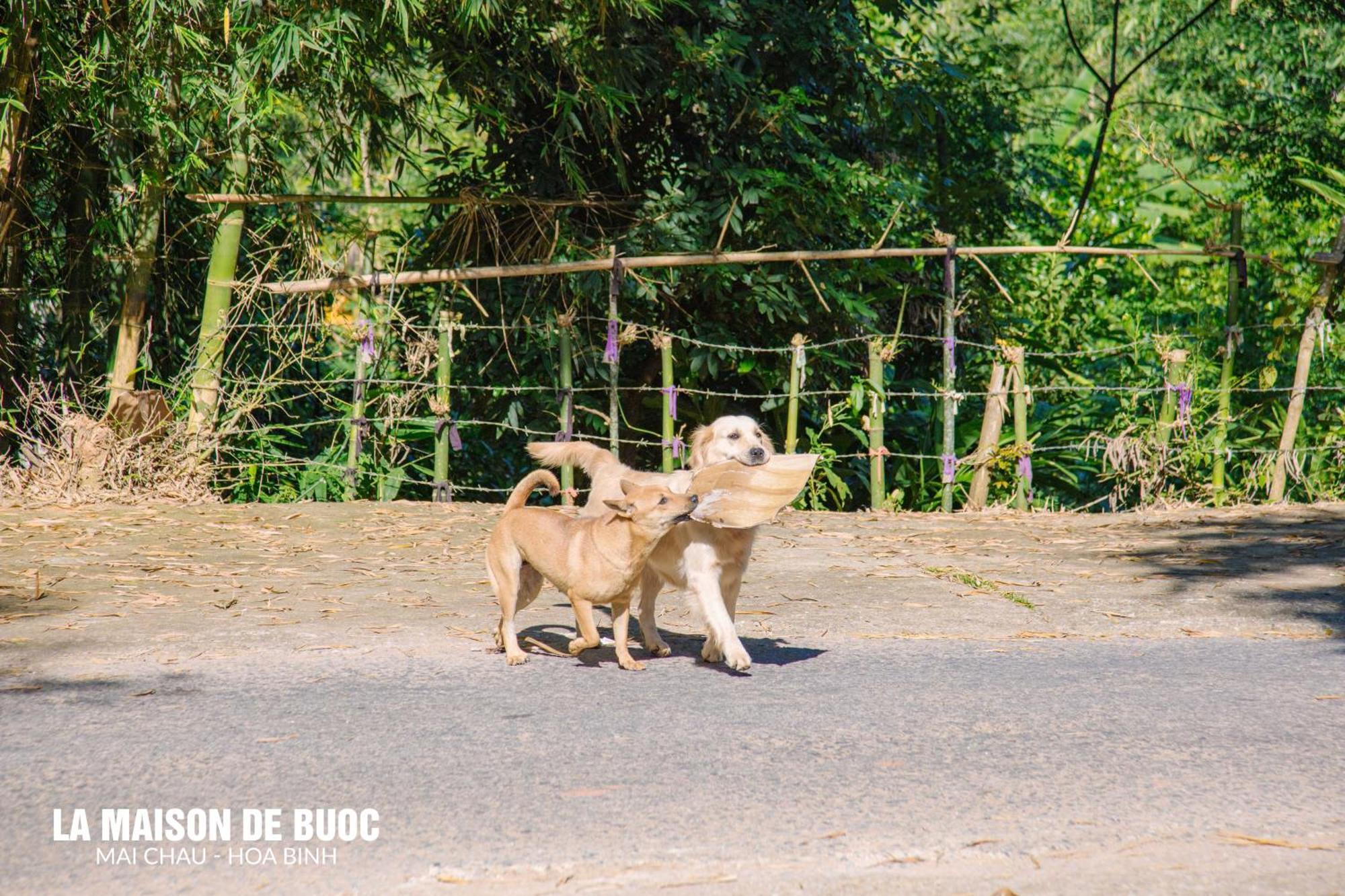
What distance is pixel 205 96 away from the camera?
29.3 ft

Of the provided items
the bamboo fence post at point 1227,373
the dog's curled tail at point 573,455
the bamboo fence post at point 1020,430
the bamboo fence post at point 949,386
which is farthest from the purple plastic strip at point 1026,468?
the dog's curled tail at point 573,455

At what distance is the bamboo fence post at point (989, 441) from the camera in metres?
10.2

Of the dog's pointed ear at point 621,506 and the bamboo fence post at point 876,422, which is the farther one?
the bamboo fence post at point 876,422

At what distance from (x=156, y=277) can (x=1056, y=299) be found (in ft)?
27.7

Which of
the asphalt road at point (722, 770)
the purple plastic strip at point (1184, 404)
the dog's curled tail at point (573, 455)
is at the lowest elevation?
the asphalt road at point (722, 770)

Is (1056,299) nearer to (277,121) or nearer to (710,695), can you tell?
(277,121)

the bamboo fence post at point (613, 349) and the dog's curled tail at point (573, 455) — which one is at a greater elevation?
the bamboo fence post at point (613, 349)

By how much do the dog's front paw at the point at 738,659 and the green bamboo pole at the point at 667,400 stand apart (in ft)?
16.1

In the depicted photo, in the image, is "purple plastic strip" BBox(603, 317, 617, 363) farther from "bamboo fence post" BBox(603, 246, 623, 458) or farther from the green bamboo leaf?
the green bamboo leaf

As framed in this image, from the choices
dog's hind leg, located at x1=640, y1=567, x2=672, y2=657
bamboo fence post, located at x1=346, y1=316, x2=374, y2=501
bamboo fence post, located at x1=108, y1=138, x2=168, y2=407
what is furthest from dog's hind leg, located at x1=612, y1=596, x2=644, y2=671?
bamboo fence post, located at x1=108, y1=138, x2=168, y2=407

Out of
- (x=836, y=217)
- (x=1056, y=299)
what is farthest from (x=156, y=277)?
(x=1056, y=299)

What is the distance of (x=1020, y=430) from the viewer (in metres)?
10.0

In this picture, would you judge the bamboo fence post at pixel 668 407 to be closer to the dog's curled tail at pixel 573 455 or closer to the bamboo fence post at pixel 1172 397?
the bamboo fence post at pixel 1172 397

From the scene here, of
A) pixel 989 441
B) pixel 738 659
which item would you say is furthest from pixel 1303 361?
pixel 738 659
